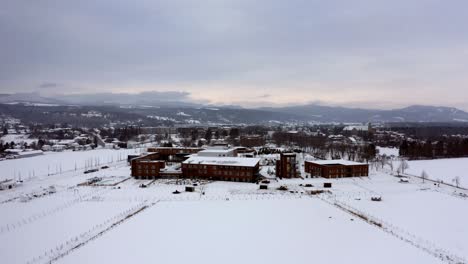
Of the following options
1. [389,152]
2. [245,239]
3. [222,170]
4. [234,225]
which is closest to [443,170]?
[389,152]

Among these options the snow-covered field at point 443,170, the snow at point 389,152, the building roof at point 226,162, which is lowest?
the snow at point 389,152

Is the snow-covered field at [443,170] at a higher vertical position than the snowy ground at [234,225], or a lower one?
lower

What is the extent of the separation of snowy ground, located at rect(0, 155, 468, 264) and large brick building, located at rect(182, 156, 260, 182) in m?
3.99

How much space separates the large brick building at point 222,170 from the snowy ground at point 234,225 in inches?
157

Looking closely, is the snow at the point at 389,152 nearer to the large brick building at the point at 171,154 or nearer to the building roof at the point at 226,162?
the building roof at the point at 226,162

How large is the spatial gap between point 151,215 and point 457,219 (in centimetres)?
2148

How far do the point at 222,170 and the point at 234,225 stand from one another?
1595cm

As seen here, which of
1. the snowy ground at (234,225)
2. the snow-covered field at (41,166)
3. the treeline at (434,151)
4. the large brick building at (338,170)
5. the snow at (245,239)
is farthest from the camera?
the treeline at (434,151)

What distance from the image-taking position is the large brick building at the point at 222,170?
34.8 m

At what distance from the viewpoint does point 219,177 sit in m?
35.7

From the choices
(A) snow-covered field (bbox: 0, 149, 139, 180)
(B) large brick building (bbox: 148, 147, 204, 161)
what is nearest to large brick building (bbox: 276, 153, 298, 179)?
(B) large brick building (bbox: 148, 147, 204, 161)

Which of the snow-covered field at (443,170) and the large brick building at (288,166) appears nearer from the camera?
the large brick building at (288,166)

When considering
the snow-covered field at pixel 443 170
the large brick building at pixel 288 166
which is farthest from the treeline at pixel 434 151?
the large brick building at pixel 288 166

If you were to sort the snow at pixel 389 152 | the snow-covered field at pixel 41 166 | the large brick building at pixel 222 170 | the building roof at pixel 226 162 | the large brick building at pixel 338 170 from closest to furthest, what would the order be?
the large brick building at pixel 222 170 < the building roof at pixel 226 162 < the large brick building at pixel 338 170 < the snow-covered field at pixel 41 166 < the snow at pixel 389 152
